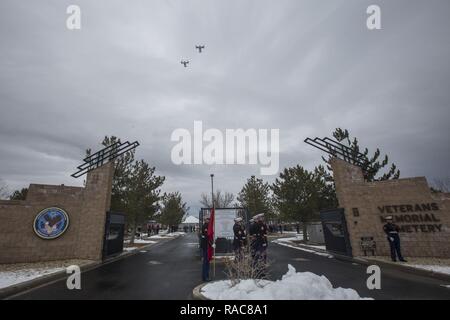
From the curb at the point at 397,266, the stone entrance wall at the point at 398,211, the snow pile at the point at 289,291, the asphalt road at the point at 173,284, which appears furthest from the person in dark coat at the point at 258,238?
the stone entrance wall at the point at 398,211

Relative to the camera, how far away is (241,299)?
4625 millimetres

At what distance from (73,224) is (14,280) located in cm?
514

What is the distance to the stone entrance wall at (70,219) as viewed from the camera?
35.7 feet

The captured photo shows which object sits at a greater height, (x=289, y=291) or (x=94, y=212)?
(x=94, y=212)

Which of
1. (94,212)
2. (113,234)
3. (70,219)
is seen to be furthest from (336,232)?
(70,219)

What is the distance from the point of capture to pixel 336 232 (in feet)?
45.6

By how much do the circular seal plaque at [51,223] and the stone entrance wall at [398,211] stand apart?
1470 centimetres

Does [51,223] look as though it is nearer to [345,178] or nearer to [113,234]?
[113,234]

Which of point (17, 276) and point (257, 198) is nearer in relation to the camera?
point (17, 276)

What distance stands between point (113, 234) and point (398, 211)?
15388mm

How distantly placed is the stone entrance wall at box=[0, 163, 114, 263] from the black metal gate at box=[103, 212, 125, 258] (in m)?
0.34
